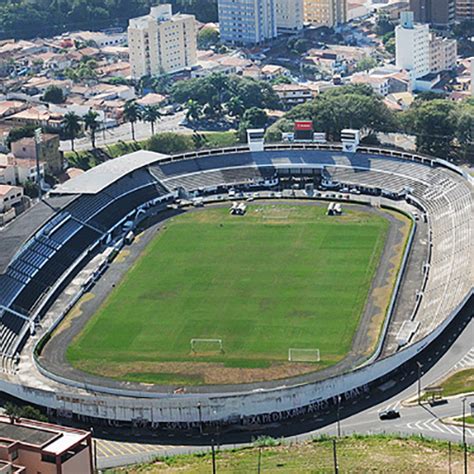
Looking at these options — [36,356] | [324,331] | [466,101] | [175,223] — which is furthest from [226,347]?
[466,101]

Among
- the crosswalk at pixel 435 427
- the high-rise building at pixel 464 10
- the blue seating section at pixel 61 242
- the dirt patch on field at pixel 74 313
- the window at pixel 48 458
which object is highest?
the high-rise building at pixel 464 10

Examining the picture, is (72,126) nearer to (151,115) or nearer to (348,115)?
(151,115)

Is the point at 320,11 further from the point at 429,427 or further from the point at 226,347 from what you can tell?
the point at 429,427

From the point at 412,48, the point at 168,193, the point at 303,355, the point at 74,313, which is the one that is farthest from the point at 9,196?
the point at 412,48

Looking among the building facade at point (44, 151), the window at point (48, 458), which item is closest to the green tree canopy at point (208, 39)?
the building facade at point (44, 151)

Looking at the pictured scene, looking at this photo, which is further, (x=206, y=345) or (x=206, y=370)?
(x=206, y=345)

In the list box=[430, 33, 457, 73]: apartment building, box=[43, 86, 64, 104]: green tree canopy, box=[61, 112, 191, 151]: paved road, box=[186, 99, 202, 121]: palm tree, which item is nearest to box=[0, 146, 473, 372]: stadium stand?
box=[61, 112, 191, 151]: paved road

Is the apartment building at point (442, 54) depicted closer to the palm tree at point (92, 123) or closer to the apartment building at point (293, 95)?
the apartment building at point (293, 95)
